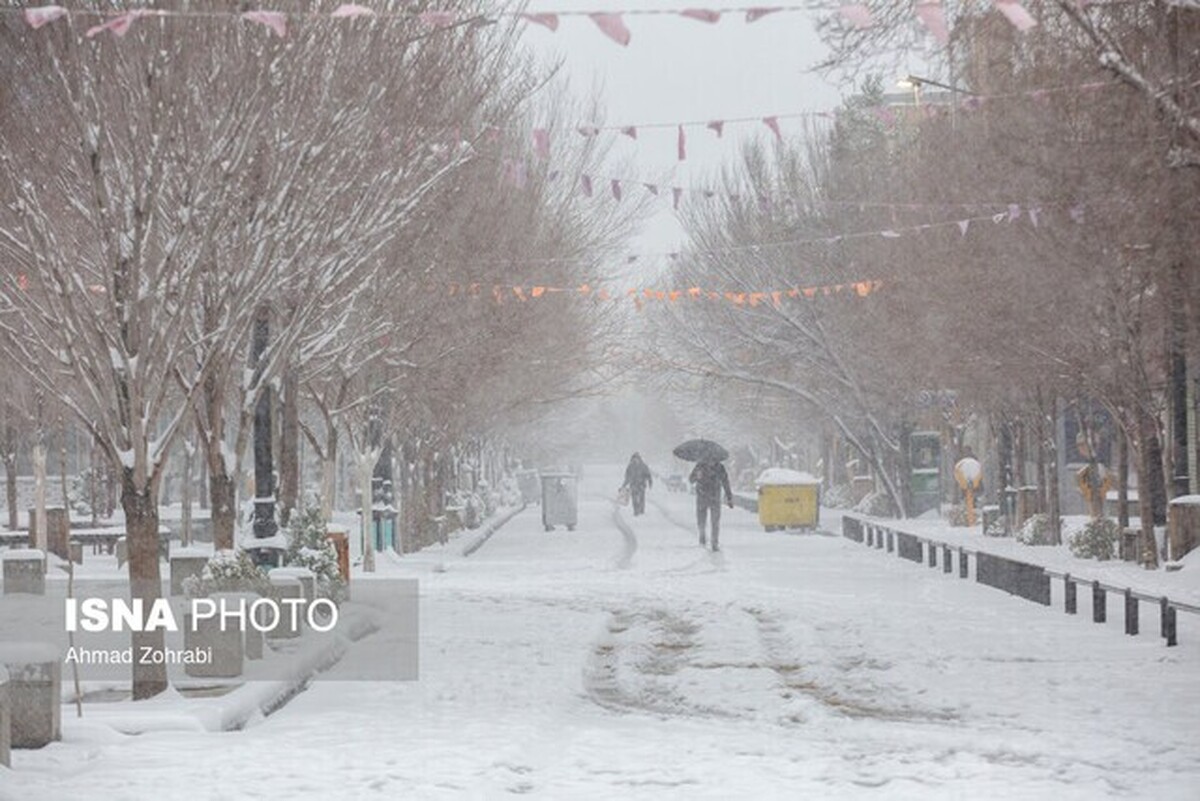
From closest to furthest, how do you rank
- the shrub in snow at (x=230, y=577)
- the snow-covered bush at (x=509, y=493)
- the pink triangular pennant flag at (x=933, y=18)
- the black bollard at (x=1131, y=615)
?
1. the pink triangular pennant flag at (x=933, y=18)
2. the shrub in snow at (x=230, y=577)
3. the black bollard at (x=1131, y=615)
4. the snow-covered bush at (x=509, y=493)

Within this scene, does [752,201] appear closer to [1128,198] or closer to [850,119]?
[850,119]

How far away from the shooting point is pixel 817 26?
16.5m

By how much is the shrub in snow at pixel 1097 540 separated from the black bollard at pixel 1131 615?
1167cm

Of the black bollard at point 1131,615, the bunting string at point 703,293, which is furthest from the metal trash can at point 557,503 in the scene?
the black bollard at point 1131,615

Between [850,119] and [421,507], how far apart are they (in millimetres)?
23762

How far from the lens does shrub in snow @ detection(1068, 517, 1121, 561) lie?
3019 centimetres

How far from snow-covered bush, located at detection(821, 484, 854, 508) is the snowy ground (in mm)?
40901

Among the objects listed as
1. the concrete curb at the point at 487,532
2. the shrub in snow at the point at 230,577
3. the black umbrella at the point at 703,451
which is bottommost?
the concrete curb at the point at 487,532

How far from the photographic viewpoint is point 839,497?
67062mm

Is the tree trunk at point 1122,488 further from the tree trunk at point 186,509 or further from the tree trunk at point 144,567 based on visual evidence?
the tree trunk at point 144,567

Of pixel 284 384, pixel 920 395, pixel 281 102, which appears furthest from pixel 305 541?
pixel 920 395

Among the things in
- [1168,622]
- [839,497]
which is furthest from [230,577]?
[839,497]

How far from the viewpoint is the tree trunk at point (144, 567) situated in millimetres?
14125

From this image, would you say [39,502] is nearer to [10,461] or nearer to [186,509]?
[186,509]
